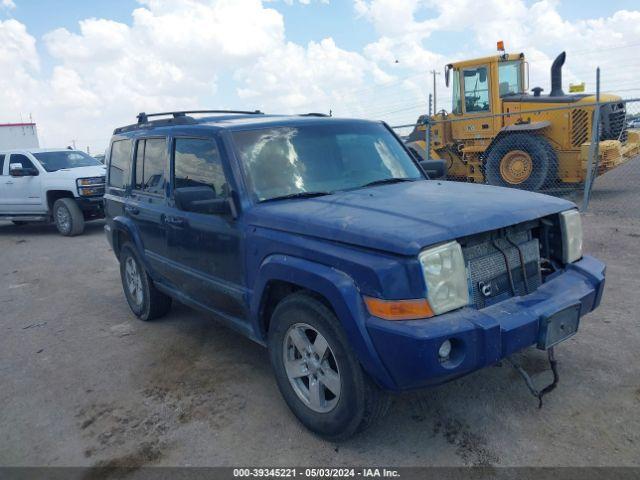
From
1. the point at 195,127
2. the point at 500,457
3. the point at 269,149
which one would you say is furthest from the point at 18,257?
the point at 500,457

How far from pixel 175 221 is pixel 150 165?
80 cm

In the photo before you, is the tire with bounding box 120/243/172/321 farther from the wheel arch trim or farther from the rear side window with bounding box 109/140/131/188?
the rear side window with bounding box 109/140/131/188

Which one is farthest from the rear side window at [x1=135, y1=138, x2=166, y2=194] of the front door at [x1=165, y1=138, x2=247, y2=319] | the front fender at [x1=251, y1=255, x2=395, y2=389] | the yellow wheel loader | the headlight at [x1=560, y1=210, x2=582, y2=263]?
the yellow wheel loader

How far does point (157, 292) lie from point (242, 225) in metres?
2.08

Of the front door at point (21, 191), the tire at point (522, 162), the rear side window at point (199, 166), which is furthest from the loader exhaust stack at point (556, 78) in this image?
the front door at point (21, 191)

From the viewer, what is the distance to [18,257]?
360 inches

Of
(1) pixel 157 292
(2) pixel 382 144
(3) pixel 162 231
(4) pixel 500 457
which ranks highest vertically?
(2) pixel 382 144

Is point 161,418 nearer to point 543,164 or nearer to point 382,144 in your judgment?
point 382,144

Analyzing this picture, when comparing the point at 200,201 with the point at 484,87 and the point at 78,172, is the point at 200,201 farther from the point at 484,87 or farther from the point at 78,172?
the point at 484,87

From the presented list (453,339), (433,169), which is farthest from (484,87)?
(453,339)

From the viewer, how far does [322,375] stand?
9.50 ft

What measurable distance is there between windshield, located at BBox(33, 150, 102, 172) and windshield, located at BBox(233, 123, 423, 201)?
30.4 ft

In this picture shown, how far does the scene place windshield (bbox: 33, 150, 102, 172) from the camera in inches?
444

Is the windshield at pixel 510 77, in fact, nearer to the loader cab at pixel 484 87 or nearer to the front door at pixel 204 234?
the loader cab at pixel 484 87
